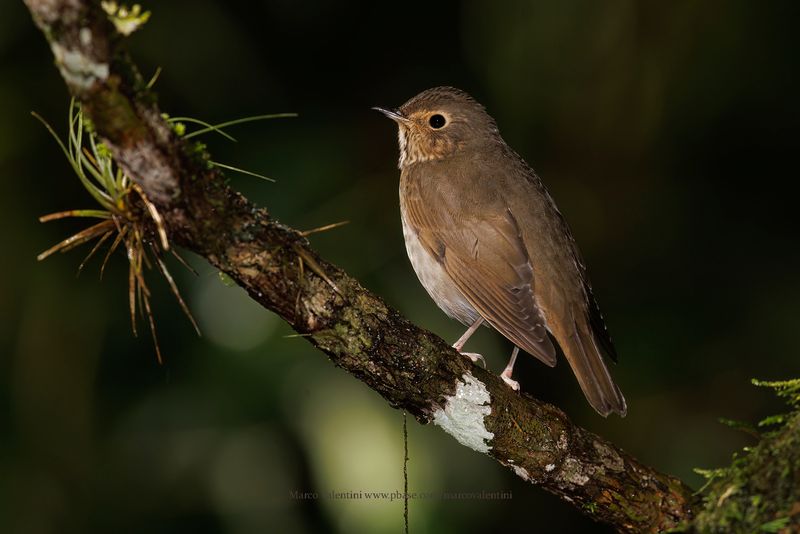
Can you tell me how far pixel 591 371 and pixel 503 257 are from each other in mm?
750

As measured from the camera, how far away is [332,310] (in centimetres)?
311

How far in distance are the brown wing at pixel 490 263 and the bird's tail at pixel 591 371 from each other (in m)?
0.14

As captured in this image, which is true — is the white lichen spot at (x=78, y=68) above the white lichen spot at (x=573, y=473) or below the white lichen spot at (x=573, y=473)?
below

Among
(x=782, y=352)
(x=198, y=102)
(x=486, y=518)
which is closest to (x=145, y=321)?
(x=198, y=102)

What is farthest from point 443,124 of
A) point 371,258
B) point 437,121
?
point 371,258

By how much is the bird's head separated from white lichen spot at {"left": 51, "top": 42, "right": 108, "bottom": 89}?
127 inches

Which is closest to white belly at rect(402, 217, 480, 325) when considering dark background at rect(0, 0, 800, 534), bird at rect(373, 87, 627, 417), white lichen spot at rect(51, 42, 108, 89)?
bird at rect(373, 87, 627, 417)

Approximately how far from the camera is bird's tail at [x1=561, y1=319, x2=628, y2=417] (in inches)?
171

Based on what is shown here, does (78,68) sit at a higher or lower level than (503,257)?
lower

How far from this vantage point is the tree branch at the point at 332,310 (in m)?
2.47

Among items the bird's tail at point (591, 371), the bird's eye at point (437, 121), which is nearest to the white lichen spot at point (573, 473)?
the bird's tail at point (591, 371)

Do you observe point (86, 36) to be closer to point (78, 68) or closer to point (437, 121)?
point (78, 68)

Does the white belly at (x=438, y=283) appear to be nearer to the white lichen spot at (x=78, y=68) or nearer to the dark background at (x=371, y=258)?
the dark background at (x=371, y=258)

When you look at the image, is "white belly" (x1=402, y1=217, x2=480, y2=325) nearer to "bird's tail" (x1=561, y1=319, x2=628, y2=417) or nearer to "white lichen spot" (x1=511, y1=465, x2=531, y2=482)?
"bird's tail" (x1=561, y1=319, x2=628, y2=417)
